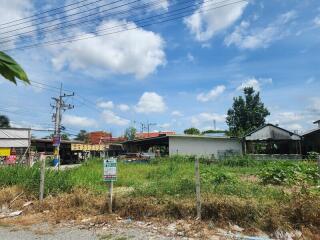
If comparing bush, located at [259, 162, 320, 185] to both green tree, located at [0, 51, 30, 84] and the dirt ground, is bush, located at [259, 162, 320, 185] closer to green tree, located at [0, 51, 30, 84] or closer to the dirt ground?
the dirt ground

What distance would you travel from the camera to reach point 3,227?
8305mm

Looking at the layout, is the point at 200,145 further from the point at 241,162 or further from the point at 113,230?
Answer: the point at 113,230

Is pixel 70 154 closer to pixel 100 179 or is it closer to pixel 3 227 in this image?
pixel 100 179

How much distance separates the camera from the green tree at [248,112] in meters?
55.6

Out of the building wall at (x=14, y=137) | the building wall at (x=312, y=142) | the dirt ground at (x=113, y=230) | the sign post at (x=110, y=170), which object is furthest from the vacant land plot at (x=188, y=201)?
the building wall at (x=14, y=137)

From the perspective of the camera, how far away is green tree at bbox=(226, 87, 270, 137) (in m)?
55.6

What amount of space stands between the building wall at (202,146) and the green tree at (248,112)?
16.0 m

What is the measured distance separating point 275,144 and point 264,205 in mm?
36495

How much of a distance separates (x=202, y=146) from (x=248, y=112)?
21.1 m

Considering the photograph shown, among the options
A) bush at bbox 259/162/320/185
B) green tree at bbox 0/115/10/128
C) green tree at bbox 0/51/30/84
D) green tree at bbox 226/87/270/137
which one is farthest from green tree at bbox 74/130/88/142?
green tree at bbox 0/51/30/84

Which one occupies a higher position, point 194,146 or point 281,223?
point 194,146

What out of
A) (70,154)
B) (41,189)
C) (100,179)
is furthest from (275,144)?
(41,189)

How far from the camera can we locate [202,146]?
3762cm

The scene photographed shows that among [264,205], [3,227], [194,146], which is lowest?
[3,227]
